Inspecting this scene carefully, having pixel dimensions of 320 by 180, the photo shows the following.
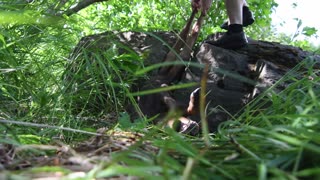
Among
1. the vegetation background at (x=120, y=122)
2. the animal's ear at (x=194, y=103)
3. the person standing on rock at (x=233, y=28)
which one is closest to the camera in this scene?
the vegetation background at (x=120, y=122)

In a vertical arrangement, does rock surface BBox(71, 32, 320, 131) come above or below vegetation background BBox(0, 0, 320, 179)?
below

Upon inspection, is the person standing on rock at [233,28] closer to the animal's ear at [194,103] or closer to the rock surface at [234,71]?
the rock surface at [234,71]

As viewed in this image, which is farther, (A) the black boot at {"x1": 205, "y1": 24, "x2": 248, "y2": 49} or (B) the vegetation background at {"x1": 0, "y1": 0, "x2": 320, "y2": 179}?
(A) the black boot at {"x1": 205, "y1": 24, "x2": 248, "y2": 49}

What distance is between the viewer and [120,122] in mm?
1411

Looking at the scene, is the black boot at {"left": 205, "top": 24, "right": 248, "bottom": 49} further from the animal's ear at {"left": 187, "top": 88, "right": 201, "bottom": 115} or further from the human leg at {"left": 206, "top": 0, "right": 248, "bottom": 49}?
the animal's ear at {"left": 187, "top": 88, "right": 201, "bottom": 115}

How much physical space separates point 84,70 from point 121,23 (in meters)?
5.13

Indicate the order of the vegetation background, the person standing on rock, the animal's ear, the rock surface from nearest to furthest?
the vegetation background, the animal's ear, the rock surface, the person standing on rock

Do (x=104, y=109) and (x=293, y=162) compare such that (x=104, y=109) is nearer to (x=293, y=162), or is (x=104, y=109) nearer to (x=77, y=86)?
(x=77, y=86)

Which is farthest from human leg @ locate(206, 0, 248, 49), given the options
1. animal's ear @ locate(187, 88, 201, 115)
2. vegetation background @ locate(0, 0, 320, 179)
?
animal's ear @ locate(187, 88, 201, 115)

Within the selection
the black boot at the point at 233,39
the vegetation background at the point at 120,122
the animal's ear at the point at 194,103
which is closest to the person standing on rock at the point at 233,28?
the black boot at the point at 233,39

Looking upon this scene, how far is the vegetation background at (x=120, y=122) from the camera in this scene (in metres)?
0.54

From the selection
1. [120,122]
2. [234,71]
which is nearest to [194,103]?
[234,71]

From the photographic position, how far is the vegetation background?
0.54 meters

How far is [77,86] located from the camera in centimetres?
208
